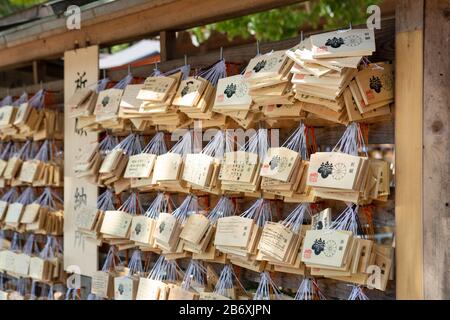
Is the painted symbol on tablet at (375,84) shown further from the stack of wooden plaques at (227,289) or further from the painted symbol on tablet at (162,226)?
the painted symbol on tablet at (162,226)

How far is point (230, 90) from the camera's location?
2.85 metres

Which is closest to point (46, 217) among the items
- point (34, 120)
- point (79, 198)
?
point (79, 198)

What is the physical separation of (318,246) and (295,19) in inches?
213

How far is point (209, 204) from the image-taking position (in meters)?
3.19

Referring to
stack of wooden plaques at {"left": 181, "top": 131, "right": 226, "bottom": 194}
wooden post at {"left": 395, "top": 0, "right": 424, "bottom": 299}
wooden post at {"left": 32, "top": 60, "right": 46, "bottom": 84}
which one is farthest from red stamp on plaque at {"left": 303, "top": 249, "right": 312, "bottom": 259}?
wooden post at {"left": 32, "top": 60, "right": 46, "bottom": 84}

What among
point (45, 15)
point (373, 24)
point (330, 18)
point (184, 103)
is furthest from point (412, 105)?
point (330, 18)

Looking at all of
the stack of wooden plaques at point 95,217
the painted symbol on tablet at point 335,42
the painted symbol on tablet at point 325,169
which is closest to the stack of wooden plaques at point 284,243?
the painted symbol on tablet at point 325,169

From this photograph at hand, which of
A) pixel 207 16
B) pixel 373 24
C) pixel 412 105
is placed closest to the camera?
pixel 412 105

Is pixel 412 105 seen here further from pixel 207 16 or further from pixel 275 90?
pixel 207 16

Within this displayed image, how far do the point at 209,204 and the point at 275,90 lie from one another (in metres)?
0.87

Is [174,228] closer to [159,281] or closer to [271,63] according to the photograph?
[159,281]

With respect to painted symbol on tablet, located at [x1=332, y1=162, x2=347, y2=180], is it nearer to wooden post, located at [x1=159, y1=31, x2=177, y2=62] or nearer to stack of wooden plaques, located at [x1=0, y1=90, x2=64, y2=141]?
wooden post, located at [x1=159, y1=31, x2=177, y2=62]

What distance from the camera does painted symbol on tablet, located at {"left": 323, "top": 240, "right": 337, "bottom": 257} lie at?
2373 millimetres

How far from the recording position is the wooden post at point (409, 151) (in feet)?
7.54
